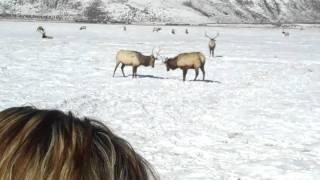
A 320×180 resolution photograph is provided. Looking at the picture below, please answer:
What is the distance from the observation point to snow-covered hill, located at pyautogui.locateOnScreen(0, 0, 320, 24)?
145500mm

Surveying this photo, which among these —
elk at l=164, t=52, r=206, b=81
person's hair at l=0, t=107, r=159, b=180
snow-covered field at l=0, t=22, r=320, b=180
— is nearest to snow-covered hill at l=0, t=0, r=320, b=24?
snow-covered field at l=0, t=22, r=320, b=180

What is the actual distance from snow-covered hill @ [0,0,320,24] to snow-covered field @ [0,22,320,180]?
393 ft

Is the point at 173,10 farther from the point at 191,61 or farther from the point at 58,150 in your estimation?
the point at 58,150

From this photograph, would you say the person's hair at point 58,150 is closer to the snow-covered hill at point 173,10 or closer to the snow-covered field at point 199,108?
the snow-covered field at point 199,108

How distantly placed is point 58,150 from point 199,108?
447 inches

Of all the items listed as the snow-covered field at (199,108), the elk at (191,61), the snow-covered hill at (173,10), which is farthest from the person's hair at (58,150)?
the snow-covered hill at (173,10)

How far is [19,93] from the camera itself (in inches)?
519

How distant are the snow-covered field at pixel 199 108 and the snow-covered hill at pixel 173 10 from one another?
120 meters

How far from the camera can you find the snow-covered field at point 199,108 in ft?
24.9

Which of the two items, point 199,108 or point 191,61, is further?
point 191,61

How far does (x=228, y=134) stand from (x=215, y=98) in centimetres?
459

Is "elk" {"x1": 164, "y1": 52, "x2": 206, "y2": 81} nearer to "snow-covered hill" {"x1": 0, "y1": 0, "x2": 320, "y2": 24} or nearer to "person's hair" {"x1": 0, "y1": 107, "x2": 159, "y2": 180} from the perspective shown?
"person's hair" {"x1": 0, "y1": 107, "x2": 159, "y2": 180}

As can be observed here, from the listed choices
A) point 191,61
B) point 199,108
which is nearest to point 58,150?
point 199,108

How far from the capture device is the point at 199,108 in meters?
12.3
